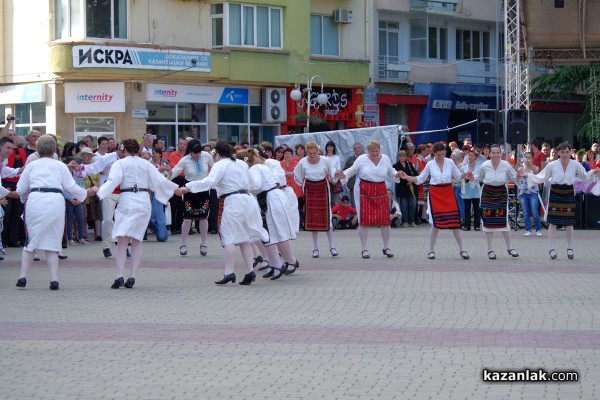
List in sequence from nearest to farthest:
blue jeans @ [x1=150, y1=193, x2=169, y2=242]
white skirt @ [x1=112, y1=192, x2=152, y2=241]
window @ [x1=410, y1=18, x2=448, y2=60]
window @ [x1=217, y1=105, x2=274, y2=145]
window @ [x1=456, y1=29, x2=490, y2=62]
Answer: white skirt @ [x1=112, y1=192, x2=152, y2=241] → blue jeans @ [x1=150, y1=193, x2=169, y2=242] → window @ [x1=217, y1=105, x2=274, y2=145] → window @ [x1=410, y1=18, x2=448, y2=60] → window @ [x1=456, y1=29, x2=490, y2=62]

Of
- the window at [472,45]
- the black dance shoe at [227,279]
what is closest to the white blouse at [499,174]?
the black dance shoe at [227,279]

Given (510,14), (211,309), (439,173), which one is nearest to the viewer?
(211,309)

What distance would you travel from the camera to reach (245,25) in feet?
135

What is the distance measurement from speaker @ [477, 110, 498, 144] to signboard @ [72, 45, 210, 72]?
12982mm

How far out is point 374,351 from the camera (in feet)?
33.1

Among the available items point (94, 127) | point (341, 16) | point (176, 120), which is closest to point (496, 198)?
point (94, 127)

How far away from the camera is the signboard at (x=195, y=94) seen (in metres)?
39.0

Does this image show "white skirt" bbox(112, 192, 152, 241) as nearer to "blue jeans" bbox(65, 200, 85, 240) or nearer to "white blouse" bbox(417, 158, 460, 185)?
"white blouse" bbox(417, 158, 460, 185)

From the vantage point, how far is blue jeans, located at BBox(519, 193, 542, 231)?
25562mm

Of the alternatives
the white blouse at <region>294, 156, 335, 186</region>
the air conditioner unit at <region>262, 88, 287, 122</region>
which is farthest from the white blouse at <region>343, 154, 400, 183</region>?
the air conditioner unit at <region>262, 88, 287, 122</region>

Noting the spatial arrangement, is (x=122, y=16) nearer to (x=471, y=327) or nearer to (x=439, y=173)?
(x=439, y=173)

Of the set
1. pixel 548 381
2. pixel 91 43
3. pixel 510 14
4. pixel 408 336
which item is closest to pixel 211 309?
pixel 408 336

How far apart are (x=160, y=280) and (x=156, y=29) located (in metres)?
23.7

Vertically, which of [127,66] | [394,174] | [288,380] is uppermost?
[127,66]
